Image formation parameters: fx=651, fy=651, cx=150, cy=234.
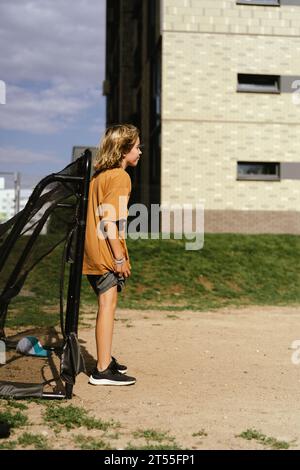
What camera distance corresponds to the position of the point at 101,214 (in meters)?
5.16

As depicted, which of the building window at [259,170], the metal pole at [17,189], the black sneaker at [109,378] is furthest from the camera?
the metal pole at [17,189]

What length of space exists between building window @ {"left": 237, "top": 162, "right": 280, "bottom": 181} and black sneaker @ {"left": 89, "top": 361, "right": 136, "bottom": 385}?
52.9 ft

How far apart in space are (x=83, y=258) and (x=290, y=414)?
193 centimetres

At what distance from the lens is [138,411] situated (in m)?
4.46

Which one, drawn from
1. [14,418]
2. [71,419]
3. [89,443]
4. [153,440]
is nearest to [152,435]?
[153,440]

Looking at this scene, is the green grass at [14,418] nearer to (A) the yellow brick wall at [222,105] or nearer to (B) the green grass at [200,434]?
(B) the green grass at [200,434]

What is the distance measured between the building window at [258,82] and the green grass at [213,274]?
5.38 m

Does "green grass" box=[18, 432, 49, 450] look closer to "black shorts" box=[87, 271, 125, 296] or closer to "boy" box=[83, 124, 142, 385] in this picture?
"boy" box=[83, 124, 142, 385]

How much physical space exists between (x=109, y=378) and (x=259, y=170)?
16.6 m

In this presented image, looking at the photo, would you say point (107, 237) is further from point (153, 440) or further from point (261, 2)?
point (261, 2)

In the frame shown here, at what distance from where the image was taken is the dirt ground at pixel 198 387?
4.01 meters

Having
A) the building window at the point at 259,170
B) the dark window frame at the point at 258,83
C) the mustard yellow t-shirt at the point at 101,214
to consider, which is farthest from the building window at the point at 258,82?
the mustard yellow t-shirt at the point at 101,214

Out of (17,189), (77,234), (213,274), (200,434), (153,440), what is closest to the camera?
(153,440)

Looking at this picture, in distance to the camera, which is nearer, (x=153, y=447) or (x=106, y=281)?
(x=153, y=447)
